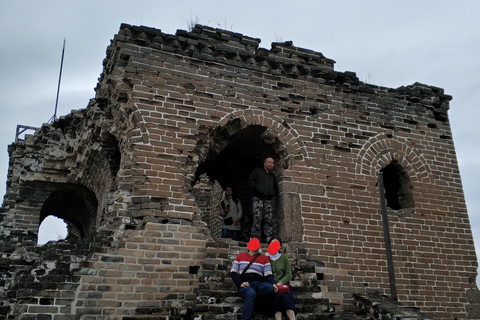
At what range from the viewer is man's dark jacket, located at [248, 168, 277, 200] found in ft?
25.2

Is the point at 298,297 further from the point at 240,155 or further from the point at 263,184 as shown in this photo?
the point at 240,155


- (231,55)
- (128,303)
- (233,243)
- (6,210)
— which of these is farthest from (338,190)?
(6,210)

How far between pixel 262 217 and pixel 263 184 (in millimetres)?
604

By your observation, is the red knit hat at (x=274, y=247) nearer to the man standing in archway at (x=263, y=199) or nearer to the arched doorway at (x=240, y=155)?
the man standing in archway at (x=263, y=199)

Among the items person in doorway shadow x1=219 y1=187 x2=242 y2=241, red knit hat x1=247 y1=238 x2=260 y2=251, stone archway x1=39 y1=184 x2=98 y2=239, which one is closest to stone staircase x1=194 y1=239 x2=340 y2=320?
red knit hat x1=247 y1=238 x2=260 y2=251

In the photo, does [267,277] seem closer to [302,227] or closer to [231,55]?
[302,227]

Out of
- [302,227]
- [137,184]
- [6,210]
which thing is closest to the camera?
[137,184]

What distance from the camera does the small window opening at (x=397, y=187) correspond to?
28.8 feet

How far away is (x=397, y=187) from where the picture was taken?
9.20 m

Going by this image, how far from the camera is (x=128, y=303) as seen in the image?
6.08 metres

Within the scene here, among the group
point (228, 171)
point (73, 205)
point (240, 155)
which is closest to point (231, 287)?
point (240, 155)

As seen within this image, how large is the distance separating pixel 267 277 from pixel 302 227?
1754 mm

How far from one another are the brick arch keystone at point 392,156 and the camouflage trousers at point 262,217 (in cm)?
207

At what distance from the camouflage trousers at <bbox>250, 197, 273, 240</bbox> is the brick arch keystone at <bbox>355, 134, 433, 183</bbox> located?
207cm
